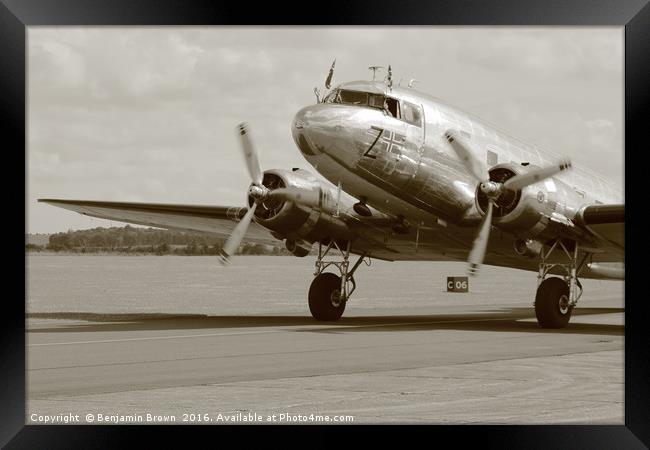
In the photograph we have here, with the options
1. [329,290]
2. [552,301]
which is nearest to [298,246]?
[329,290]

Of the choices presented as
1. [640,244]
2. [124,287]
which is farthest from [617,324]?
[124,287]

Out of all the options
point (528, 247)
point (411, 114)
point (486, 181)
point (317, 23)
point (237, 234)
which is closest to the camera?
point (317, 23)

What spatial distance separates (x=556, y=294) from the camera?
21.9 metres

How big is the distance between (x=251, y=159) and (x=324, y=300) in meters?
4.22

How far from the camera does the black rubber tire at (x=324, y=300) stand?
24.3 meters

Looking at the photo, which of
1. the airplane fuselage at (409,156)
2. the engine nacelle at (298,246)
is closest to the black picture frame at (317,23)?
the airplane fuselage at (409,156)

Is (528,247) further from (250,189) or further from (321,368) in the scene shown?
(321,368)

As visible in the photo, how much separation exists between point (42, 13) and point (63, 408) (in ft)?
Result: 13.5

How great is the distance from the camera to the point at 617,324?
25.1 meters

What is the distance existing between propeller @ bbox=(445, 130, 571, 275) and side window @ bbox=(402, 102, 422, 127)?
0.77 m

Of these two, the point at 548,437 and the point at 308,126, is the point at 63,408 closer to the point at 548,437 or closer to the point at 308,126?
the point at 548,437

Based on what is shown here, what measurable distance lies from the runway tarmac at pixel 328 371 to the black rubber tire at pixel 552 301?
54 cm

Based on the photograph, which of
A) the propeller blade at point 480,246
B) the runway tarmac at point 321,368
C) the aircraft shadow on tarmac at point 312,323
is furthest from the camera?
the aircraft shadow on tarmac at point 312,323

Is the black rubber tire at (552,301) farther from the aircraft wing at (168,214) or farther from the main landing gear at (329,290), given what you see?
the aircraft wing at (168,214)
